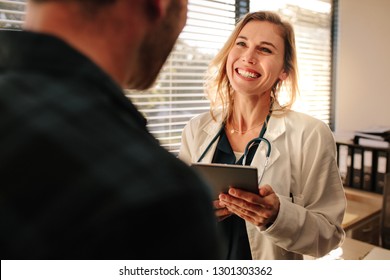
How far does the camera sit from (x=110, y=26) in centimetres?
37

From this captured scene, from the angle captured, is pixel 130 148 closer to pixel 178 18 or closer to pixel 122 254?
pixel 122 254

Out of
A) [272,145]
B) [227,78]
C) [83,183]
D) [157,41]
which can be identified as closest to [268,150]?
[272,145]

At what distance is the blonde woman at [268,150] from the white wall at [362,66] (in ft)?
6.38

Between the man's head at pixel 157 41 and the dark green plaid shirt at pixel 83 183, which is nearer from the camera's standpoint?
the dark green plaid shirt at pixel 83 183

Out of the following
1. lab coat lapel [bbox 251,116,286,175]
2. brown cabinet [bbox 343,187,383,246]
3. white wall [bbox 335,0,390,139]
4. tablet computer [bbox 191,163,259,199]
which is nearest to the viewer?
tablet computer [bbox 191,163,259,199]

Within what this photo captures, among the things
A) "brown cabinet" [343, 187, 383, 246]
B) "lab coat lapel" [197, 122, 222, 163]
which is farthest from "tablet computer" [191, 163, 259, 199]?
"brown cabinet" [343, 187, 383, 246]

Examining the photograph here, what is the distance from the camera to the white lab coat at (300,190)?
3.61 ft

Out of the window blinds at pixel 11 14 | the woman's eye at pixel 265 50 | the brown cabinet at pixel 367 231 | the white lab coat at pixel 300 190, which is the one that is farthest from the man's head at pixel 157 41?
the brown cabinet at pixel 367 231

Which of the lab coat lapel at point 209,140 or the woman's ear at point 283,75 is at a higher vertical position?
the woman's ear at point 283,75

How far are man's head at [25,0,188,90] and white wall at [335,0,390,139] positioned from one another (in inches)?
115

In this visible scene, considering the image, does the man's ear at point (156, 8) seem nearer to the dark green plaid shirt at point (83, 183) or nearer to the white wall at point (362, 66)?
the dark green plaid shirt at point (83, 183)

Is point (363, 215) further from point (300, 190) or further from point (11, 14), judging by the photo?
point (11, 14)

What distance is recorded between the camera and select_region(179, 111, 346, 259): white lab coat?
3.61 feet

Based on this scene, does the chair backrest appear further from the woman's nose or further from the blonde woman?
the woman's nose
